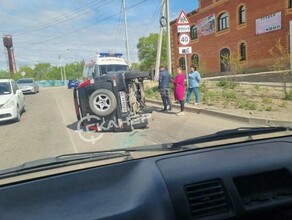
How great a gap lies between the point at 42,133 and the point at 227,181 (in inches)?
277

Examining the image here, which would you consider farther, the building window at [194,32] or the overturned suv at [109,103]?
the building window at [194,32]

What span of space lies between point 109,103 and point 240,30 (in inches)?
997

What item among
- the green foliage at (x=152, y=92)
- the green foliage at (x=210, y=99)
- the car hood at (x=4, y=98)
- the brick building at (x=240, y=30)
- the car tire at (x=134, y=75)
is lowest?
the green foliage at (x=210, y=99)

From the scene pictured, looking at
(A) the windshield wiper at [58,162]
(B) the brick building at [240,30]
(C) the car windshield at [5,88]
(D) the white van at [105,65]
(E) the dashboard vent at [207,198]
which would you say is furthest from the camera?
(B) the brick building at [240,30]

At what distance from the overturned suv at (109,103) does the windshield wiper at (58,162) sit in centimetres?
508

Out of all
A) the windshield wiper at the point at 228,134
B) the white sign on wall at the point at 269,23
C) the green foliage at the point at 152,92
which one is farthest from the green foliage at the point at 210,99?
the white sign on wall at the point at 269,23

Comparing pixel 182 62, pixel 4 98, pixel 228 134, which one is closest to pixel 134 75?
pixel 4 98

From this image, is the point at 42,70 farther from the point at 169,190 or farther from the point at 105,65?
the point at 169,190

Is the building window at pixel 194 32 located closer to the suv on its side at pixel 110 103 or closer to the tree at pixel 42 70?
the suv on its side at pixel 110 103

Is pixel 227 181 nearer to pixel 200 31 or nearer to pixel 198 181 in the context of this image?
pixel 198 181

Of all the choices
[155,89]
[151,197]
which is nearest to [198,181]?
[151,197]

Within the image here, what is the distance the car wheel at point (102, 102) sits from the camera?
7.64 metres

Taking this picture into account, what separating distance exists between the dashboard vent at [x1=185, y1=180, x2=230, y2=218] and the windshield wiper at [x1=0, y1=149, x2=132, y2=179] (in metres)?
0.69

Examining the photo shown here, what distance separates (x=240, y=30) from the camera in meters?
29.6
